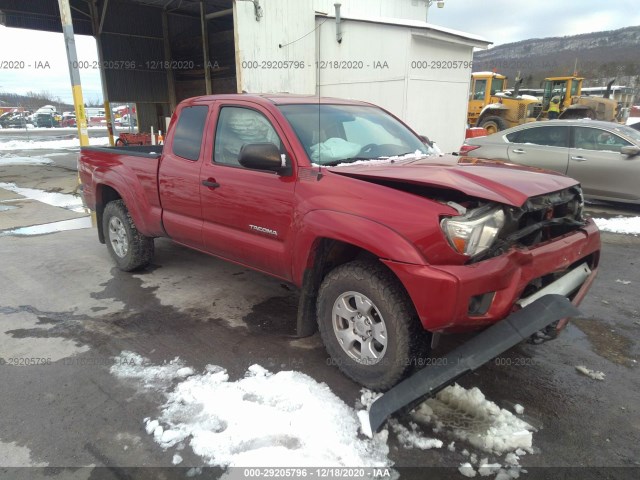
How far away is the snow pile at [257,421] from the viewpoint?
2.42 m

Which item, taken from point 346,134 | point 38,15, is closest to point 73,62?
point 346,134

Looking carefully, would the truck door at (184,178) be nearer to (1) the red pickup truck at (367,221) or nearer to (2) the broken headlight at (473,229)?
(1) the red pickup truck at (367,221)

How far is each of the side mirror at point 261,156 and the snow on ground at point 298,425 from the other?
1.44 m

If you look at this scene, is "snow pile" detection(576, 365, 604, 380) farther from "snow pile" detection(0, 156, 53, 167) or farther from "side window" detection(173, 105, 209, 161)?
"snow pile" detection(0, 156, 53, 167)

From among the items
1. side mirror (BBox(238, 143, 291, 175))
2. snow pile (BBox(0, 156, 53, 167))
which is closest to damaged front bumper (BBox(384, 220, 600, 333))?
side mirror (BBox(238, 143, 291, 175))

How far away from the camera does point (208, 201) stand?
3895 mm

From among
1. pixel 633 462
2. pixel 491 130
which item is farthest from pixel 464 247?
pixel 491 130

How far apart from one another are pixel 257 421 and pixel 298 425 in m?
0.25

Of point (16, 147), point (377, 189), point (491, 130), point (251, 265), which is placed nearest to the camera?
point (377, 189)

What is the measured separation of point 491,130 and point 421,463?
59.2ft

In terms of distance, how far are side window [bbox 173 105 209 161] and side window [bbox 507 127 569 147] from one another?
22.0 ft

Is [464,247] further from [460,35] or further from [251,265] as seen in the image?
[460,35]

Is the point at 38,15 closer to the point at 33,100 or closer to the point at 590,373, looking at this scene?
the point at 590,373

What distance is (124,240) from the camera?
16.9ft
